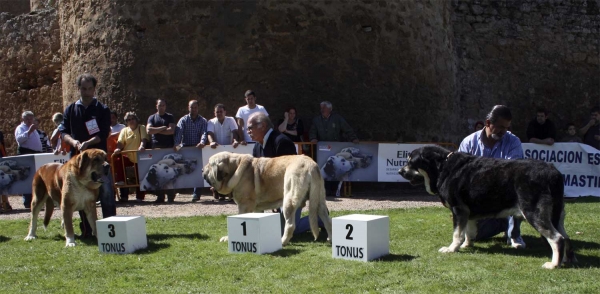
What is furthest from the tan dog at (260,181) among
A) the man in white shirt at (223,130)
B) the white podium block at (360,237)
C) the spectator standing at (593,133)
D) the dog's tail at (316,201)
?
the spectator standing at (593,133)

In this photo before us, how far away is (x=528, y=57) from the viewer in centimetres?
1755

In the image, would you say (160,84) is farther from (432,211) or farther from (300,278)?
(300,278)

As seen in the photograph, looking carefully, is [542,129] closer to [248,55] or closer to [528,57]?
[528,57]

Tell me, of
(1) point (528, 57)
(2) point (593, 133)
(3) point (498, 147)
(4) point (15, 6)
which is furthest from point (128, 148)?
(4) point (15, 6)

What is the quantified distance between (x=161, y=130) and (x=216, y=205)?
6.84 ft

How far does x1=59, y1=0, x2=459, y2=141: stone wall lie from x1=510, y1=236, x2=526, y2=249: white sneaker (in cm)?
710

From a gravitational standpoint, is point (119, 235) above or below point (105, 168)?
below

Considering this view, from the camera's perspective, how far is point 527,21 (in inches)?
690

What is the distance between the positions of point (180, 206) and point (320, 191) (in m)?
5.36

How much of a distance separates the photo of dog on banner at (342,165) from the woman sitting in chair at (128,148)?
367 centimetres

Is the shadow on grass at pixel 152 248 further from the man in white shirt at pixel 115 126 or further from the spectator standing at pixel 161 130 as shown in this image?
the man in white shirt at pixel 115 126

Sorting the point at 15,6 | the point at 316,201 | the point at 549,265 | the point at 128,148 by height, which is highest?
the point at 15,6

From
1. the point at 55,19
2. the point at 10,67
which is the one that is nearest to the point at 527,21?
the point at 55,19

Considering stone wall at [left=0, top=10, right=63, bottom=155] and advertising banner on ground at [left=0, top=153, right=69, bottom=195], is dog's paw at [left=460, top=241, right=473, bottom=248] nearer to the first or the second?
advertising banner on ground at [left=0, top=153, right=69, bottom=195]
